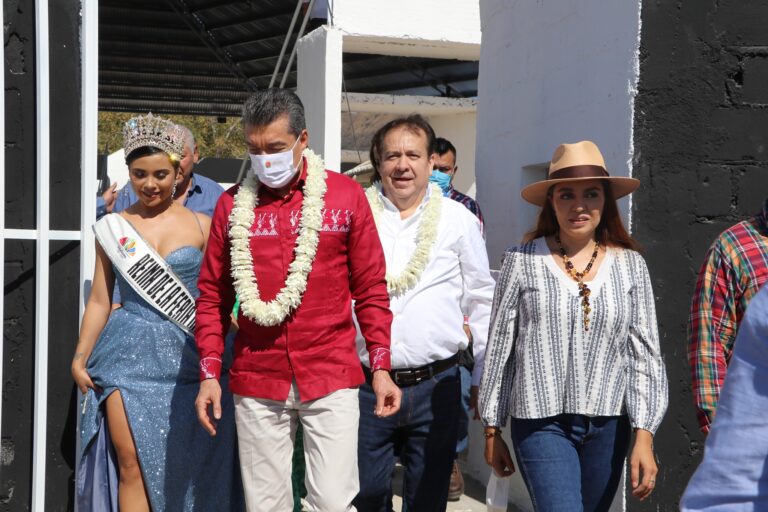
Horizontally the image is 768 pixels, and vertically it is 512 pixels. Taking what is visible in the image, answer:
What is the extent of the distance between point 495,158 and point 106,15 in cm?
685

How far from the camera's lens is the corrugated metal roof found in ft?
36.7

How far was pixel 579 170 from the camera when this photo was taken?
3.77 metres

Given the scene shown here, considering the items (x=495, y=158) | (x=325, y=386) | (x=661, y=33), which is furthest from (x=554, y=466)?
(x=495, y=158)

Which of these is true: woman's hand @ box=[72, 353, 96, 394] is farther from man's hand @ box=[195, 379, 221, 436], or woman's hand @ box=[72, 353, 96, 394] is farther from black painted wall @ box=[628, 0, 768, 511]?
black painted wall @ box=[628, 0, 768, 511]

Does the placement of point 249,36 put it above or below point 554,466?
above

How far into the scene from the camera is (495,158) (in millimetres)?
6535

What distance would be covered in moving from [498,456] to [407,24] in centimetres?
513

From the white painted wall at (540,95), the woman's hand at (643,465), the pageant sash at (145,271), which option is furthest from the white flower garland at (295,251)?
the white painted wall at (540,95)

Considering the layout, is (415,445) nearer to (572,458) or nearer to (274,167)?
(572,458)

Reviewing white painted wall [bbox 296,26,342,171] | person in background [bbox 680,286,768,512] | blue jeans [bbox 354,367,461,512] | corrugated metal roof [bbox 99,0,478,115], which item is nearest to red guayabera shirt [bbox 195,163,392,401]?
blue jeans [bbox 354,367,461,512]

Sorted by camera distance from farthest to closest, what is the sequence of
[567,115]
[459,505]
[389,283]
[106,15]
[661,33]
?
[106,15]
[459,505]
[567,115]
[661,33]
[389,283]

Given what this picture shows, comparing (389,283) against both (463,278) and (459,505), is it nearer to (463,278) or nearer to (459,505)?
(463,278)

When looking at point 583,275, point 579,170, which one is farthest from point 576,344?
point 579,170

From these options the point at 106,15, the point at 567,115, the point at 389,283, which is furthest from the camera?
the point at 106,15
